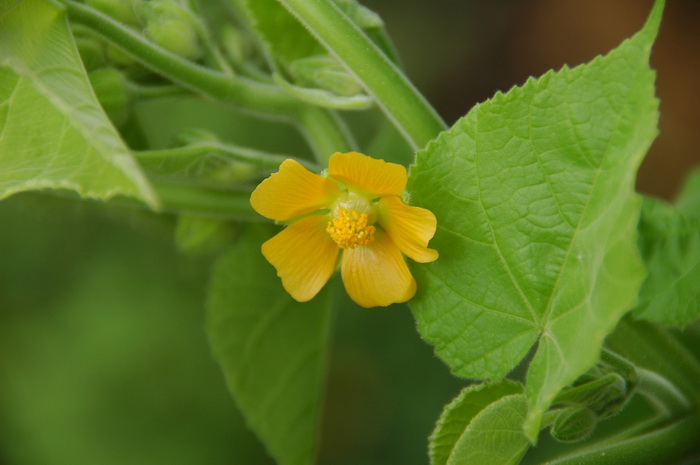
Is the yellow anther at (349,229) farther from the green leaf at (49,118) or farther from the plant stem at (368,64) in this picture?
the green leaf at (49,118)

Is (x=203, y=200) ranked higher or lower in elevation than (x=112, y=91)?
lower

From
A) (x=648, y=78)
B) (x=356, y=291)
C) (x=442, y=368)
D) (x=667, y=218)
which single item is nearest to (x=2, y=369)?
(x=442, y=368)

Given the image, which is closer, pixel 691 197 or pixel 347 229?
pixel 347 229

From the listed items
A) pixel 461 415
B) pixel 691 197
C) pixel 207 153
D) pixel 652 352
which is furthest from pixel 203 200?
pixel 691 197

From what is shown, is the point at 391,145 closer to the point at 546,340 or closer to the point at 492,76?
the point at 546,340

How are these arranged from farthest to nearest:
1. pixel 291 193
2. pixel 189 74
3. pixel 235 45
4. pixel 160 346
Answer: pixel 160 346
pixel 235 45
pixel 189 74
pixel 291 193

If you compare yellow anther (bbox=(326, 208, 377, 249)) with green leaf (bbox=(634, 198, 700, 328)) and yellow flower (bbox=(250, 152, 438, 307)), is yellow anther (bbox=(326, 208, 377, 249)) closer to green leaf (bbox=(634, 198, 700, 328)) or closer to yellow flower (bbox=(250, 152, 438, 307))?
yellow flower (bbox=(250, 152, 438, 307))

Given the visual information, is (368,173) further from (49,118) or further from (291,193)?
(49,118)
